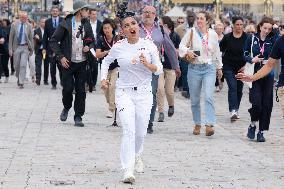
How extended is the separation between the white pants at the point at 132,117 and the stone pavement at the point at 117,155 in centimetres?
30

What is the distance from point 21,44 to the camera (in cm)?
2316

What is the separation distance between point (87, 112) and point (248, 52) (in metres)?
4.15

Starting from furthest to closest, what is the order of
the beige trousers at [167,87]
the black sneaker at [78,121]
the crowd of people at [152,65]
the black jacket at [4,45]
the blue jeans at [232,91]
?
the black jacket at [4,45] → the blue jeans at [232,91] → the beige trousers at [167,87] → the black sneaker at [78,121] → the crowd of people at [152,65]

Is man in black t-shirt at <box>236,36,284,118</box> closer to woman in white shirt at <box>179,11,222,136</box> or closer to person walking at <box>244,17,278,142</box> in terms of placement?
person walking at <box>244,17,278,142</box>

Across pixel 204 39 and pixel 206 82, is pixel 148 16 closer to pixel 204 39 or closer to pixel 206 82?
pixel 204 39

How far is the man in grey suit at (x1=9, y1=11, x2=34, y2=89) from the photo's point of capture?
23031 mm

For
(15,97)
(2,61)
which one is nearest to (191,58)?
(15,97)

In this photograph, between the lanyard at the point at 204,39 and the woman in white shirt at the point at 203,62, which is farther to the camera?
the lanyard at the point at 204,39

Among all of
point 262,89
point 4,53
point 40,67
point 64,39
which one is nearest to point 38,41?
point 40,67

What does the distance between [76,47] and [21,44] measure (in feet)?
28.9

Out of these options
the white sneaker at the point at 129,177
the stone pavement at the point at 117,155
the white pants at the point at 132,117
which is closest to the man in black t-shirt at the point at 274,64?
the stone pavement at the point at 117,155

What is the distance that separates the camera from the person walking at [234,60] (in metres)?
16.5

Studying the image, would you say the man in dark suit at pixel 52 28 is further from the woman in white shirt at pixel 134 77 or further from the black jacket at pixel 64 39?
the woman in white shirt at pixel 134 77

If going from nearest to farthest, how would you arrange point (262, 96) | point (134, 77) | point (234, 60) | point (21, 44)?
point (134, 77), point (262, 96), point (234, 60), point (21, 44)
